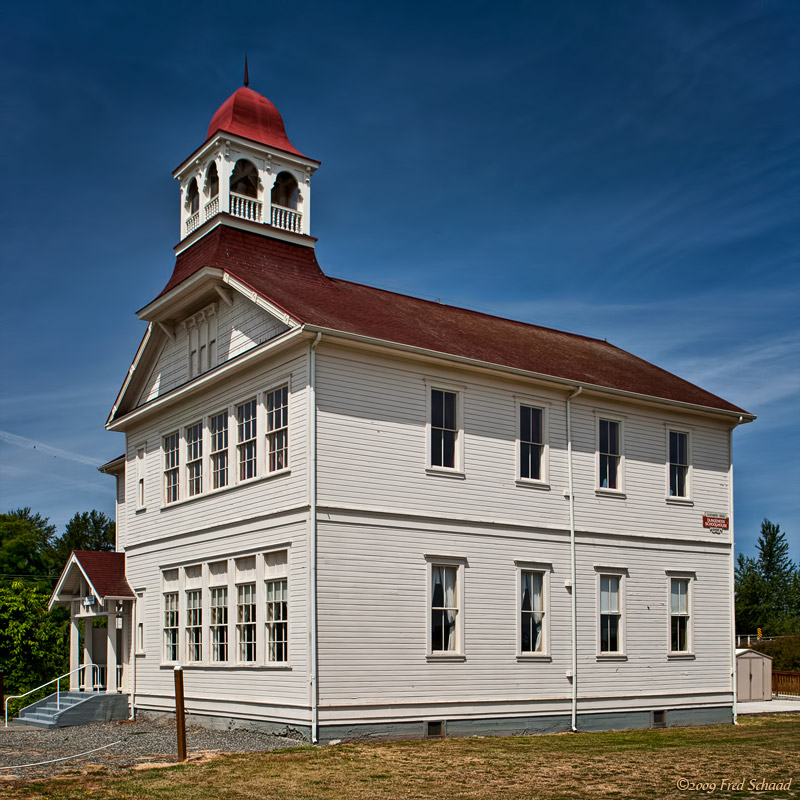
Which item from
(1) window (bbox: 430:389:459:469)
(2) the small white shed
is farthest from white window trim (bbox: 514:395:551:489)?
(2) the small white shed

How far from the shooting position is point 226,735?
72.5ft

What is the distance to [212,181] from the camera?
93.8ft

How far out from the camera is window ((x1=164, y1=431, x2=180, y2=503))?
27547 millimetres

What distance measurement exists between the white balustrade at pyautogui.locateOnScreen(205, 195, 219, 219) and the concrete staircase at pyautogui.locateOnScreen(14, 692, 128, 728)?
41.9 ft

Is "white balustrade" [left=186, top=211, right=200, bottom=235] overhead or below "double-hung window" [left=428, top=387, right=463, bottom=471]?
overhead

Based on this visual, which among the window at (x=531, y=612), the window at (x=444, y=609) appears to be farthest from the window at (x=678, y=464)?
the window at (x=444, y=609)

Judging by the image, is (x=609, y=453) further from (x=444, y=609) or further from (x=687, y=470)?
(x=444, y=609)

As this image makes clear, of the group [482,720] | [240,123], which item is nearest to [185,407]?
[240,123]

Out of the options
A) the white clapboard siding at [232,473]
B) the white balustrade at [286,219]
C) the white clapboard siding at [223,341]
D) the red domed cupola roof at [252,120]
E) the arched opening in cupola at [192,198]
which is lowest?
the white clapboard siding at [232,473]

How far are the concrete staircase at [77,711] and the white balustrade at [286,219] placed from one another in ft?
42.6

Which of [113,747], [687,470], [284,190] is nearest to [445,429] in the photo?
[687,470]

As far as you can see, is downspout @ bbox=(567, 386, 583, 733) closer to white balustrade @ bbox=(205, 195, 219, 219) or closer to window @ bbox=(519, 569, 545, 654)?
window @ bbox=(519, 569, 545, 654)

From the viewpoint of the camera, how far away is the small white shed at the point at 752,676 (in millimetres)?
35594

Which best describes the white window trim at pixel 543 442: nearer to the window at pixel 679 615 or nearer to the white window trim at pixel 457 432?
the white window trim at pixel 457 432
